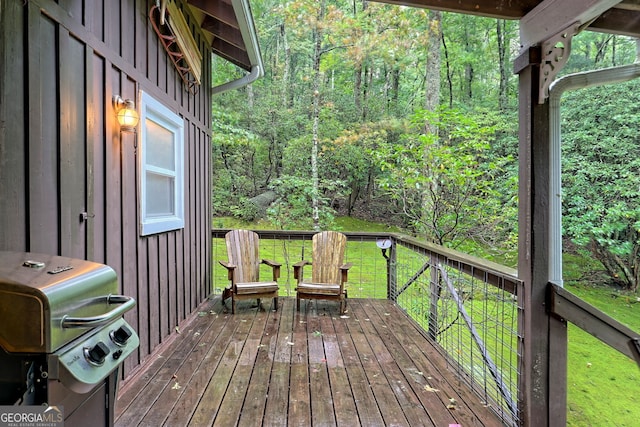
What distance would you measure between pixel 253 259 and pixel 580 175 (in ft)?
20.1

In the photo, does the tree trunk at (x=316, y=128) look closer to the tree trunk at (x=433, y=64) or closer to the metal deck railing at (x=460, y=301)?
the metal deck railing at (x=460, y=301)

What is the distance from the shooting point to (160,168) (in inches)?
120

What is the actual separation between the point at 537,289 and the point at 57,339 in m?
2.23

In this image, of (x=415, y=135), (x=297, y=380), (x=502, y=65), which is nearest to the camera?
(x=297, y=380)

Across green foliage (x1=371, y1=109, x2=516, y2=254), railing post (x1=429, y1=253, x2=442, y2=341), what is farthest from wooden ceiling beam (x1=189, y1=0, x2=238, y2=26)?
railing post (x1=429, y1=253, x2=442, y2=341)

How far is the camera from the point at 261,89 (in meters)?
10.6

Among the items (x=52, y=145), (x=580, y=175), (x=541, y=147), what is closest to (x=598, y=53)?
(x=580, y=175)

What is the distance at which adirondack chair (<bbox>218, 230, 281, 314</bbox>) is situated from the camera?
388cm

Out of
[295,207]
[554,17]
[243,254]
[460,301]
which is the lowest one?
[460,301]

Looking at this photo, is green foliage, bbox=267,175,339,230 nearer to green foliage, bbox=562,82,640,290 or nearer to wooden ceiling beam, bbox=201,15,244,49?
wooden ceiling beam, bbox=201,15,244,49

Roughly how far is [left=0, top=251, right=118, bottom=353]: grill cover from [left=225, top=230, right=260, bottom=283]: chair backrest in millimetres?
3053

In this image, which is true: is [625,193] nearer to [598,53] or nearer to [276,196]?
[598,53]

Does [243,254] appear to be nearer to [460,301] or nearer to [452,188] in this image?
[460,301]

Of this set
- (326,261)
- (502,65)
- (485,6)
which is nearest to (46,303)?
(485,6)
